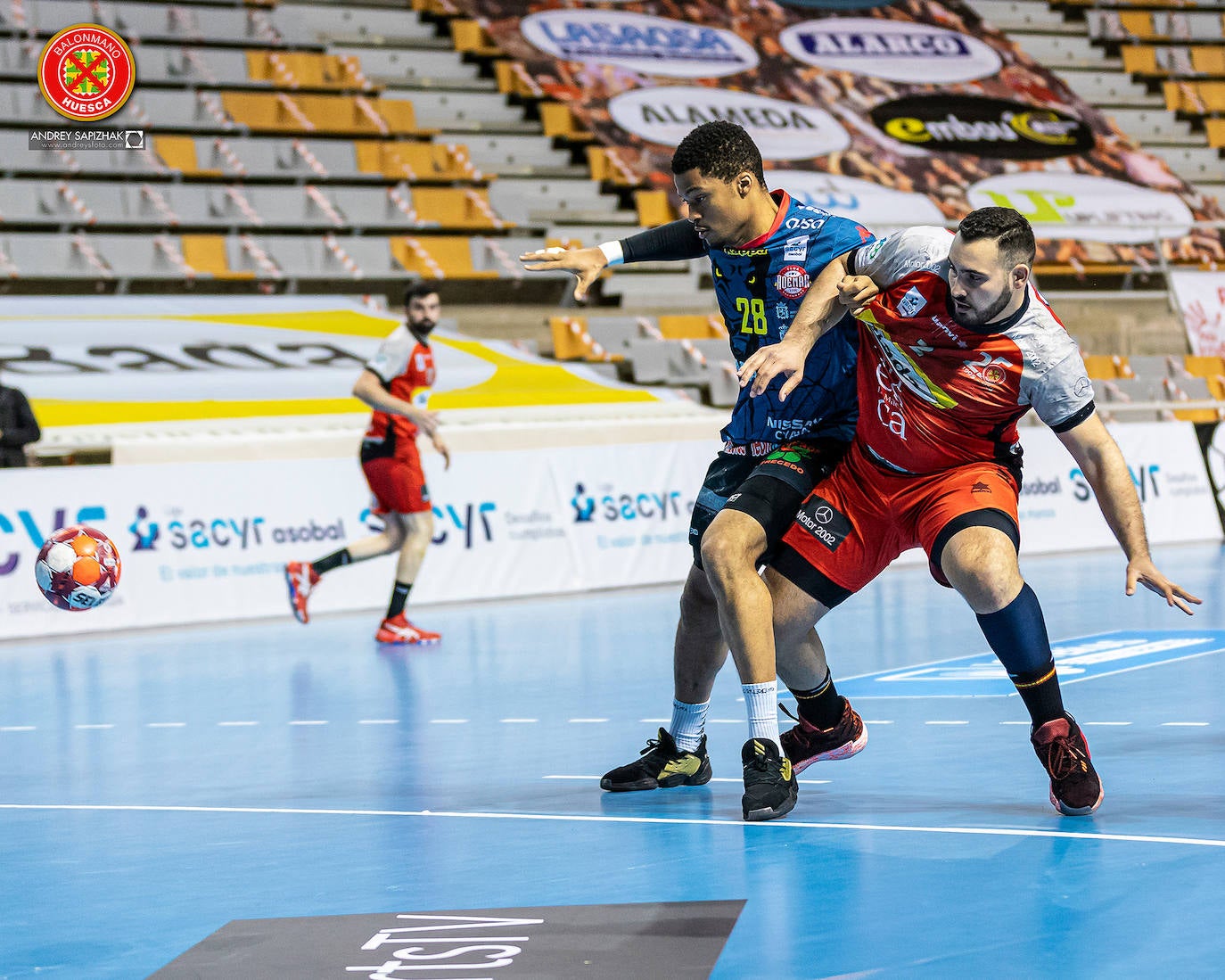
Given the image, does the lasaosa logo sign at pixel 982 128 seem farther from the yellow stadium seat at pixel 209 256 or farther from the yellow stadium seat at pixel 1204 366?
the yellow stadium seat at pixel 209 256

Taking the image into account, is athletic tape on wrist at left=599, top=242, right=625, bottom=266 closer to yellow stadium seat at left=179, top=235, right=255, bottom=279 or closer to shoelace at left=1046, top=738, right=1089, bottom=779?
shoelace at left=1046, top=738, right=1089, bottom=779

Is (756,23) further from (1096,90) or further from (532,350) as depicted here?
(532,350)

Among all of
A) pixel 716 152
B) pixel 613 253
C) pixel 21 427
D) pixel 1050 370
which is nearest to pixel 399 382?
pixel 21 427

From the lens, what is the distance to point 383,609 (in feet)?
42.0

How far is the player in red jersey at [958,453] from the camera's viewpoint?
4.71m

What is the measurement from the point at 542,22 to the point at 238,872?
2126 centimetres

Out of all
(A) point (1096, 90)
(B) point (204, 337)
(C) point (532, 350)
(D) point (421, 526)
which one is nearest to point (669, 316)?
(C) point (532, 350)

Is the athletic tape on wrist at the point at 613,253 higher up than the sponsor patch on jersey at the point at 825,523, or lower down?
higher up

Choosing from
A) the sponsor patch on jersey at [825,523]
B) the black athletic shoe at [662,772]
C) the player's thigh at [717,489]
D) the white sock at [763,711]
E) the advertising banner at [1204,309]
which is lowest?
the black athletic shoe at [662,772]

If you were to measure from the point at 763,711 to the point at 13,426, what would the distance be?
8920 millimetres

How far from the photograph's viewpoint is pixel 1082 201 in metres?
24.2

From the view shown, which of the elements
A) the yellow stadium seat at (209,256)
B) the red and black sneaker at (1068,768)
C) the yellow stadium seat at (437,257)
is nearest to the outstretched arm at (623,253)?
the red and black sneaker at (1068,768)

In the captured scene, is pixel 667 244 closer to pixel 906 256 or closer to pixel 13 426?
pixel 906 256

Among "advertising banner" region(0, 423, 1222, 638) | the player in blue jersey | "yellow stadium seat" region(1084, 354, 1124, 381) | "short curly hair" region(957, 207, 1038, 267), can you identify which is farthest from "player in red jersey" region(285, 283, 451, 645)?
"yellow stadium seat" region(1084, 354, 1124, 381)
